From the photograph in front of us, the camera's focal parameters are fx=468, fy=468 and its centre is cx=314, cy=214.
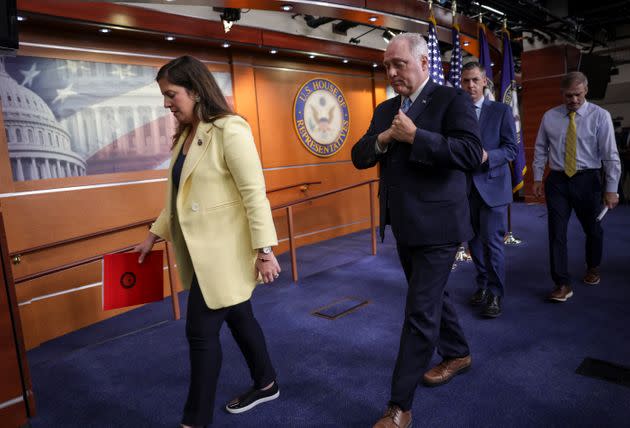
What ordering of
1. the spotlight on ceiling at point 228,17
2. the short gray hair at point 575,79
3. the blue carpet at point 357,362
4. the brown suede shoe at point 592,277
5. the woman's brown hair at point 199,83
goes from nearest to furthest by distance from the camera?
1. the woman's brown hair at point 199,83
2. the blue carpet at point 357,362
3. the short gray hair at point 575,79
4. the brown suede shoe at point 592,277
5. the spotlight on ceiling at point 228,17

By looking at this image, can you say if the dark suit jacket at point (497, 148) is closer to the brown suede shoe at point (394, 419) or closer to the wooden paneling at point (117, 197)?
the brown suede shoe at point (394, 419)

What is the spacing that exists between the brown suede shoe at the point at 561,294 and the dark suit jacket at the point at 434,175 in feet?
6.39

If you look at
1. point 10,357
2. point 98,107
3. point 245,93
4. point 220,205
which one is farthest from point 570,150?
point 98,107

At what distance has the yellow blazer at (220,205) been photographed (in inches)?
69.5

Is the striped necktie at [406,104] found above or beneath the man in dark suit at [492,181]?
above

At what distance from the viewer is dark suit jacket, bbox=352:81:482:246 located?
70.4 inches

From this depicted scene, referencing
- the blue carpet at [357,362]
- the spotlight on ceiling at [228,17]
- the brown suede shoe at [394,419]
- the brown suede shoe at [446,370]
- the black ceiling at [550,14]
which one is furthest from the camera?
the black ceiling at [550,14]

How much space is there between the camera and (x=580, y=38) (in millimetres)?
11031

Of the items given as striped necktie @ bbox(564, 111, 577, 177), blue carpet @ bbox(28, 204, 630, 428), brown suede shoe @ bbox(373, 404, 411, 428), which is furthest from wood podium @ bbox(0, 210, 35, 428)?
striped necktie @ bbox(564, 111, 577, 177)

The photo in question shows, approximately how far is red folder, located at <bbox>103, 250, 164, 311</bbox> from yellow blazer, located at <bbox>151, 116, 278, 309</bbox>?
1.17 ft

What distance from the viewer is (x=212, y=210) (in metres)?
1.78

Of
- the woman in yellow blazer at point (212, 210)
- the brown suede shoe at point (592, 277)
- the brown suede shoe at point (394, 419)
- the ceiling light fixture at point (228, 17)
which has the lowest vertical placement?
the brown suede shoe at point (592, 277)

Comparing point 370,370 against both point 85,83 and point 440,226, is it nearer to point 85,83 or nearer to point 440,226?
point 440,226

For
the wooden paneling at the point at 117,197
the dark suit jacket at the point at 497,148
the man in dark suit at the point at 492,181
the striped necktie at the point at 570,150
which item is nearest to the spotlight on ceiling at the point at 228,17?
the wooden paneling at the point at 117,197
